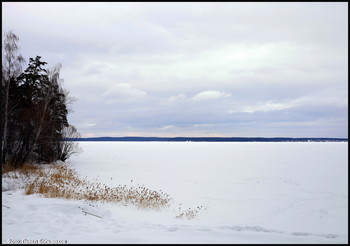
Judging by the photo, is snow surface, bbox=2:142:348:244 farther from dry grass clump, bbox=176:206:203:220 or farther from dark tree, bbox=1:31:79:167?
dark tree, bbox=1:31:79:167

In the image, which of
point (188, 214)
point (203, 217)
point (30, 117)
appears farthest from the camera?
point (30, 117)

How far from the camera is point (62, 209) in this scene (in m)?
10.3

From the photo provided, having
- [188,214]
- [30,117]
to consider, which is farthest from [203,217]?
[30,117]

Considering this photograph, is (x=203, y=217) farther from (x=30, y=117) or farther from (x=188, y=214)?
(x=30, y=117)

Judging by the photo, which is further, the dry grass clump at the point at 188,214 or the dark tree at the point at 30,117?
the dark tree at the point at 30,117

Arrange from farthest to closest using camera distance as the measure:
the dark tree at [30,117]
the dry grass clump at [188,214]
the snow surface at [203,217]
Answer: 1. the dark tree at [30,117]
2. the dry grass clump at [188,214]
3. the snow surface at [203,217]

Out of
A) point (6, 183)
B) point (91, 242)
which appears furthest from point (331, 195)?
point (6, 183)

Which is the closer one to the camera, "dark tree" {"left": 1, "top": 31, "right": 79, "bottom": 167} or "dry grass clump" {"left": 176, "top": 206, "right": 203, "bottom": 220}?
"dry grass clump" {"left": 176, "top": 206, "right": 203, "bottom": 220}

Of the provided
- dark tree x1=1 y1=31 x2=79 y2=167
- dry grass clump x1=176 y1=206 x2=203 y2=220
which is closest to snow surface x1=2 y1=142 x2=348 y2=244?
dry grass clump x1=176 y1=206 x2=203 y2=220

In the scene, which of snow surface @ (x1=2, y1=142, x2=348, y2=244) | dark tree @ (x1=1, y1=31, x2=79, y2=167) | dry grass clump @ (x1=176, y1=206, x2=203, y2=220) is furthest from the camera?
dark tree @ (x1=1, y1=31, x2=79, y2=167)

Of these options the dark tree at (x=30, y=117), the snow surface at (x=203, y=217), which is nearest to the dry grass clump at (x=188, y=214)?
the snow surface at (x=203, y=217)

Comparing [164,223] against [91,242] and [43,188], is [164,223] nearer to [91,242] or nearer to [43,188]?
[91,242]

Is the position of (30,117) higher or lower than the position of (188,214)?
higher

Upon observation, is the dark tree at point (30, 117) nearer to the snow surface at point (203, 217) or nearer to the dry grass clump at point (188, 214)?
the snow surface at point (203, 217)
